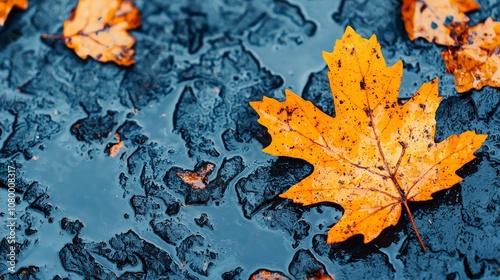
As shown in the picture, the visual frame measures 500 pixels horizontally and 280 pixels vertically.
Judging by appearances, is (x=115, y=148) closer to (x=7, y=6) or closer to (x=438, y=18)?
(x=7, y=6)

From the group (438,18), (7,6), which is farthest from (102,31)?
(438,18)

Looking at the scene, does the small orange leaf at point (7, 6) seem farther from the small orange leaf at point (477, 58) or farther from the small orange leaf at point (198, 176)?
the small orange leaf at point (477, 58)

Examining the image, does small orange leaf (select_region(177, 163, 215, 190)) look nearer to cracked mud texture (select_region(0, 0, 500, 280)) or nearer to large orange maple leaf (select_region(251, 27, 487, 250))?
cracked mud texture (select_region(0, 0, 500, 280))

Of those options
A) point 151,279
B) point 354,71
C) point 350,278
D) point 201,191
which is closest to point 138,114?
point 201,191

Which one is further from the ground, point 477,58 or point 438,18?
point 438,18

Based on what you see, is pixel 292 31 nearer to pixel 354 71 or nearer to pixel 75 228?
pixel 354 71

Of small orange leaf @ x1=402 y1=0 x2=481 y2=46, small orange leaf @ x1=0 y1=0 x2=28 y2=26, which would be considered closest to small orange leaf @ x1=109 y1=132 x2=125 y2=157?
small orange leaf @ x1=0 y1=0 x2=28 y2=26
